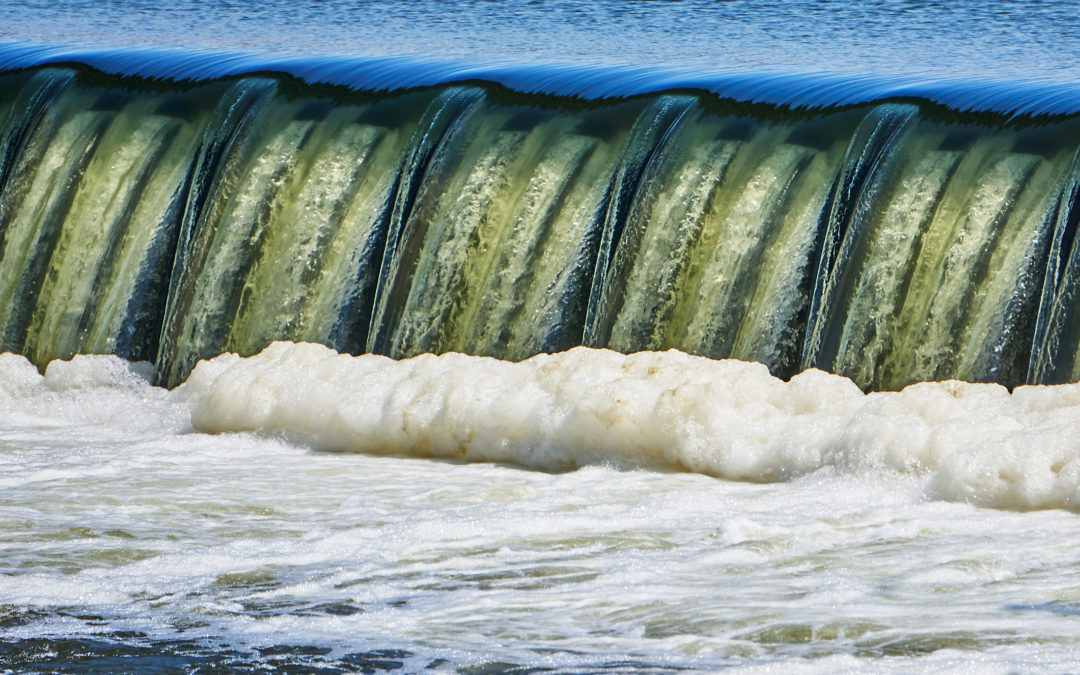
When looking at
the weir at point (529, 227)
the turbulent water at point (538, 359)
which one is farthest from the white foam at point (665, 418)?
the weir at point (529, 227)

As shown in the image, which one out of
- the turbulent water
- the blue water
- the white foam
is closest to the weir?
the turbulent water

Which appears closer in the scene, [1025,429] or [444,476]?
[1025,429]

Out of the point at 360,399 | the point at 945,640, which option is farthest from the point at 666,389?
the point at 945,640

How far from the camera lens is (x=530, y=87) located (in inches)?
336

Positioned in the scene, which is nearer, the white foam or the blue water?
the white foam

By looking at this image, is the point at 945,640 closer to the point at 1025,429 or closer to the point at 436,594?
the point at 436,594

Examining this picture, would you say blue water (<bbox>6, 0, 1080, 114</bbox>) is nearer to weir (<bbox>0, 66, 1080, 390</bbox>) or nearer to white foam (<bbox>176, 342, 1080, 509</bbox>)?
weir (<bbox>0, 66, 1080, 390</bbox>)

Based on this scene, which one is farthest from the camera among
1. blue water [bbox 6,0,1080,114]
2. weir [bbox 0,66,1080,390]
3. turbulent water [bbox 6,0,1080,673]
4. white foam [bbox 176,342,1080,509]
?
blue water [bbox 6,0,1080,114]

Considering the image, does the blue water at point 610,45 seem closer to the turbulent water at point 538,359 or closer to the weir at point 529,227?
the turbulent water at point 538,359

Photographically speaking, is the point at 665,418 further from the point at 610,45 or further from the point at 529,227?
the point at 610,45

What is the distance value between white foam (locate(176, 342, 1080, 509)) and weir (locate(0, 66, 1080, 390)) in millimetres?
642

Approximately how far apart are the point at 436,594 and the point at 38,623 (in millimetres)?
1033

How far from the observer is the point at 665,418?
6137 mm

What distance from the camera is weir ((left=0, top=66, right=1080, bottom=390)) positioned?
693 cm
